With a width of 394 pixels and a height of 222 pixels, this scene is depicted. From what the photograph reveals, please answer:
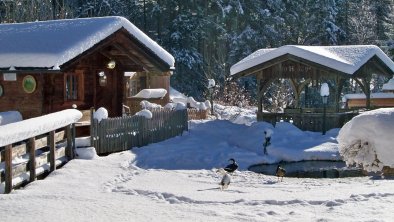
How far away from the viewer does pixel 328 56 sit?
23359mm

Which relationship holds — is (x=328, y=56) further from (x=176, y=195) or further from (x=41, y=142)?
(x=176, y=195)

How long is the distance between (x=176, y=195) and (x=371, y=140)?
4.20m

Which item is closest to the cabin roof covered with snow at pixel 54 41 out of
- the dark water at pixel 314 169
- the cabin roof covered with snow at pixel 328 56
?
the cabin roof covered with snow at pixel 328 56

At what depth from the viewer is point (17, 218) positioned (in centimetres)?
752

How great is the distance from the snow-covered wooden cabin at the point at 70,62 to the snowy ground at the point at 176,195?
3527mm

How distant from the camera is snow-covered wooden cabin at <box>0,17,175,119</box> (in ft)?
56.7

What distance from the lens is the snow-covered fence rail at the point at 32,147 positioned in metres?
9.80

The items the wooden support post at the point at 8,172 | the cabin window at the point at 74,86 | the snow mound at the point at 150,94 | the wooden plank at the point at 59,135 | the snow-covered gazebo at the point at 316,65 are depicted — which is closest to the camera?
the wooden support post at the point at 8,172

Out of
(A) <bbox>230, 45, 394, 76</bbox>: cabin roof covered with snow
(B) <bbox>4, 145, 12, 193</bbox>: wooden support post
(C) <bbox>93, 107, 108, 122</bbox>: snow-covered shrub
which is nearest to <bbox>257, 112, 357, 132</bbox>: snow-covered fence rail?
(A) <bbox>230, 45, 394, 76</bbox>: cabin roof covered with snow

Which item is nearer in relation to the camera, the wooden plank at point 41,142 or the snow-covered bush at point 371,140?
the snow-covered bush at point 371,140

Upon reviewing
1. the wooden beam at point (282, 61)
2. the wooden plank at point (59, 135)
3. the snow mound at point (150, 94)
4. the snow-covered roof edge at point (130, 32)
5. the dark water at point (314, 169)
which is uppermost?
the snow-covered roof edge at point (130, 32)

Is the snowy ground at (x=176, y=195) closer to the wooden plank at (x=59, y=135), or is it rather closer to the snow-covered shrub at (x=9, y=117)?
the wooden plank at (x=59, y=135)

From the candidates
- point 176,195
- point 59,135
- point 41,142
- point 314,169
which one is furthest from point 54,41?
point 176,195

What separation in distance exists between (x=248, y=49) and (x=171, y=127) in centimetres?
3092
